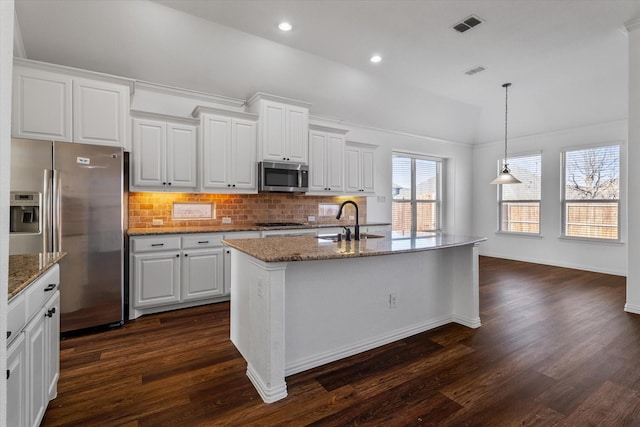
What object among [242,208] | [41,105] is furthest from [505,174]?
[41,105]

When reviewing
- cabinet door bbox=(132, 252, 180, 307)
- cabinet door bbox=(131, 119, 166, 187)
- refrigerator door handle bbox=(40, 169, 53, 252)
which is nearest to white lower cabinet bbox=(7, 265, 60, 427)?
refrigerator door handle bbox=(40, 169, 53, 252)

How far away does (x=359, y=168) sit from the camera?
537 centimetres

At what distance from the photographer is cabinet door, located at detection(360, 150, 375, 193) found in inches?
213

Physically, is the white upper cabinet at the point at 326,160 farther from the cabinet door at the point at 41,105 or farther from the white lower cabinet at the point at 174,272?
the cabinet door at the point at 41,105

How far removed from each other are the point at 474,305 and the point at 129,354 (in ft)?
10.1

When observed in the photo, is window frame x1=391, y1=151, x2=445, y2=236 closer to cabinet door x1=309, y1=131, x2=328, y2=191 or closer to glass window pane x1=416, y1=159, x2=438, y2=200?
glass window pane x1=416, y1=159, x2=438, y2=200

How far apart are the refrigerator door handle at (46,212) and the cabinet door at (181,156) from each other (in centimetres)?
117

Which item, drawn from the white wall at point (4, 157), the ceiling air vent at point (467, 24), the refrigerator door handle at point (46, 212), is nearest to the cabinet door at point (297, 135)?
the ceiling air vent at point (467, 24)

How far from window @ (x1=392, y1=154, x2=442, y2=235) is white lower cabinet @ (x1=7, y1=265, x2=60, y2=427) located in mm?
5586

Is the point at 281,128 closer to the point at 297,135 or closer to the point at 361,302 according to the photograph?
the point at 297,135

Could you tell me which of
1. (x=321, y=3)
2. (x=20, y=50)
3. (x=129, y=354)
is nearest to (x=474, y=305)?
(x=129, y=354)

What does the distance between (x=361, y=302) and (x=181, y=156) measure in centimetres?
276

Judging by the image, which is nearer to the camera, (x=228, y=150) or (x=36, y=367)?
(x=36, y=367)

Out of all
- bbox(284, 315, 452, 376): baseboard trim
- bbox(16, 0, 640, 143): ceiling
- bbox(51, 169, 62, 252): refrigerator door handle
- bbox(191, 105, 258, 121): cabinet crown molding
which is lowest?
bbox(284, 315, 452, 376): baseboard trim
